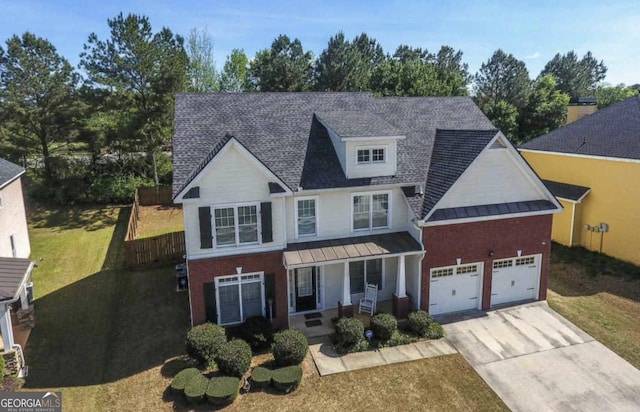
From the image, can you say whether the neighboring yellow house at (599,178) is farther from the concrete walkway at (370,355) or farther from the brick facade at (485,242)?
the concrete walkway at (370,355)

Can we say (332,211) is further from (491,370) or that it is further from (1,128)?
(1,128)

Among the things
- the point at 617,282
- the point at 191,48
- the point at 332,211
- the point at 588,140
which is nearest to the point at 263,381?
the point at 332,211

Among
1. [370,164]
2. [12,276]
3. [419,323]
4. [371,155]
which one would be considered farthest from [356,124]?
[12,276]

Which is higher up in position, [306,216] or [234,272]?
[306,216]

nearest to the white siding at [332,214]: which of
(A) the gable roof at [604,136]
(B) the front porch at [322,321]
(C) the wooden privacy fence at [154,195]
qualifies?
(B) the front porch at [322,321]

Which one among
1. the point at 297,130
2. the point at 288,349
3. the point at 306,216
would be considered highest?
the point at 297,130

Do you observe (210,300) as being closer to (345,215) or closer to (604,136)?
(345,215)

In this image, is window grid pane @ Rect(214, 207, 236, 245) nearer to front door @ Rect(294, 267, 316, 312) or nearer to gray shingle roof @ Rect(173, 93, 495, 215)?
gray shingle roof @ Rect(173, 93, 495, 215)
